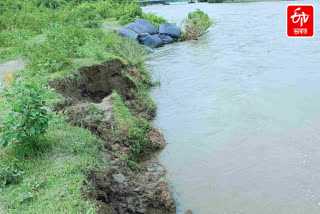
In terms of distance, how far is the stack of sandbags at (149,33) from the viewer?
13.3 m

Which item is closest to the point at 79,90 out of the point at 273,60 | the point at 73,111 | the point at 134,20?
the point at 73,111

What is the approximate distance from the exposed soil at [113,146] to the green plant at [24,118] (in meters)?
0.78

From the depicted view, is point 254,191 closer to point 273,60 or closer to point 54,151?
point 54,151

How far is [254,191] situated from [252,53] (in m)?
8.31

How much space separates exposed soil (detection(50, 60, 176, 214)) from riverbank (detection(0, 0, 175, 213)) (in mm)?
12

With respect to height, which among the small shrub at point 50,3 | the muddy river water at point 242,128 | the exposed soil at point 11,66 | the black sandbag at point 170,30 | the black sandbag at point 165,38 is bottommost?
the muddy river water at point 242,128

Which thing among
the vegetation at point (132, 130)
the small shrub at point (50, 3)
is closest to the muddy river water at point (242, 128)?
the vegetation at point (132, 130)

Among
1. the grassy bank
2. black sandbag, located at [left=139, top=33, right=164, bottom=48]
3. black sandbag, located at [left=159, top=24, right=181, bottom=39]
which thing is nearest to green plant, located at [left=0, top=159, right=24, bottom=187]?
the grassy bank

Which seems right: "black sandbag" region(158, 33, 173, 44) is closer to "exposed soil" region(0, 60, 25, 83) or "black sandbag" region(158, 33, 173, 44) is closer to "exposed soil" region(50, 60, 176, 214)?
"exposed soil" region(50, 60, 176, 214)

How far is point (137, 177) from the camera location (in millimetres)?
4578

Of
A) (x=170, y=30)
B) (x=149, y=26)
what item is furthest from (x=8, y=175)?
(x=170, y=30)

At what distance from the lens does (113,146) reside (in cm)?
496

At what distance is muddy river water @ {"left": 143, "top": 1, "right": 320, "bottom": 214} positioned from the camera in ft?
14.5

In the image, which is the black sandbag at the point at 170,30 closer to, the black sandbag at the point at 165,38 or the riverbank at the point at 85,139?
the black sandbag at the point at 165,38
